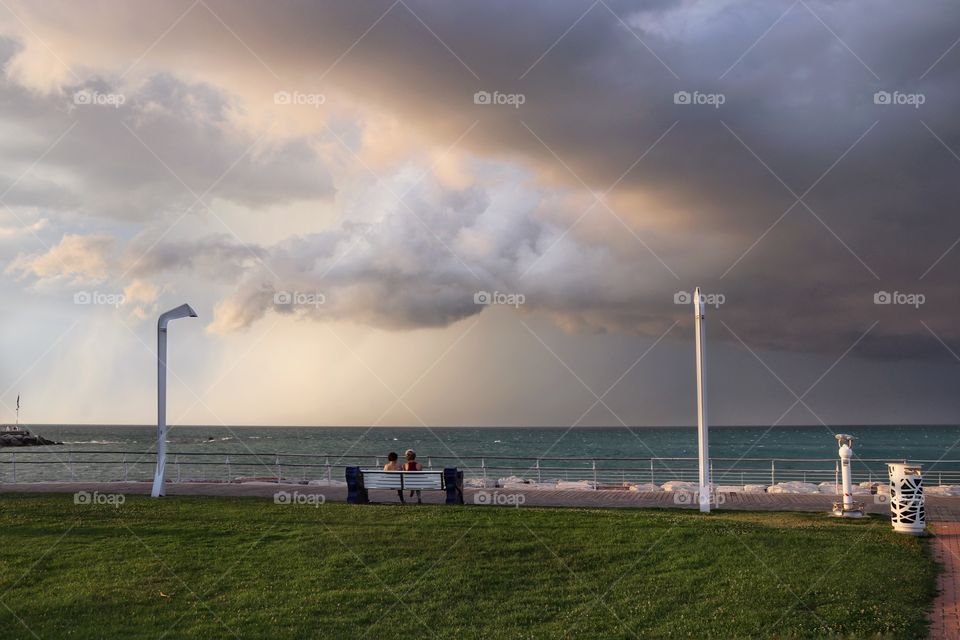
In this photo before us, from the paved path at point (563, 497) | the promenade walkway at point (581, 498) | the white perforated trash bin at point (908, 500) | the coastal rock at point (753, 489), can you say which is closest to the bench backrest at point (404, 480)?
the promenade walkway at point (581, 498)

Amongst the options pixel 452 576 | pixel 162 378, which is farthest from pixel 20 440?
pixel 452 576

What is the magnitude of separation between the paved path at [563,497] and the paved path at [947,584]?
191 centimetres

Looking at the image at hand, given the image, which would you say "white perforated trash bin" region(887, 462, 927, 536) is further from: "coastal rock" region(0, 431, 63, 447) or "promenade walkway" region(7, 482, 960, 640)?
"coastal rock" region(0, 431, 63, 447)

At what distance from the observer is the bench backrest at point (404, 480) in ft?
51.9

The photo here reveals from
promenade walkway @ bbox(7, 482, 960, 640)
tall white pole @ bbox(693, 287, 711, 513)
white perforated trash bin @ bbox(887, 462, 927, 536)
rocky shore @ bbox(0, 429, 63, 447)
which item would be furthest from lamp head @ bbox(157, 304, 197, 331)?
rocky shore @ bbox(0, 429, 63, 447)

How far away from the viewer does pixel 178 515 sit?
14023 mm

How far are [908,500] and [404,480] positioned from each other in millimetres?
8742

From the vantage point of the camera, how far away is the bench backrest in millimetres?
15805

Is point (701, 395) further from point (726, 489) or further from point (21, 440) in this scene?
point (21, 440)

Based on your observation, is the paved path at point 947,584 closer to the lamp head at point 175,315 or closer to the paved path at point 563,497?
the paved path at point 563,497

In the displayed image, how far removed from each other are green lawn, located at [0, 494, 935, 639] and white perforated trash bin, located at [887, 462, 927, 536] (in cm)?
36

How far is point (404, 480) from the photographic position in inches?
631

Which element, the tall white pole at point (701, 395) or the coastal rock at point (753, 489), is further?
the coastal rock at point (753, 489)

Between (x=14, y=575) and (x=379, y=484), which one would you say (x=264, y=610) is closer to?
(x=14, y=575)
